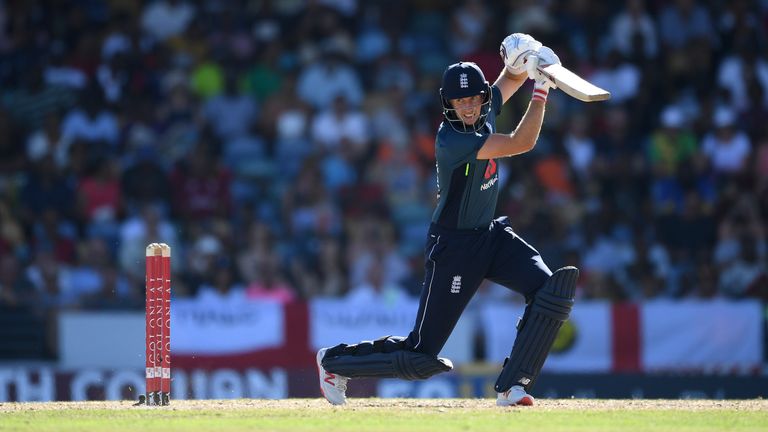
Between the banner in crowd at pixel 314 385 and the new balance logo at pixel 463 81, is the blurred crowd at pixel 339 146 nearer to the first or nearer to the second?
the banner in crowd at pixel 314 385

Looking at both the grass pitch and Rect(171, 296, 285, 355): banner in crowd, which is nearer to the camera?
the grass pitch

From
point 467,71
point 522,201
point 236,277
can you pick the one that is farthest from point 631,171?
point 467,71

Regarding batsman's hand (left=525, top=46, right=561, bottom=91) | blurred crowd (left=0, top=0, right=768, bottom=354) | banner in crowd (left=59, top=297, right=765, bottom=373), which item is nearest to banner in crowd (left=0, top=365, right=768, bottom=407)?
banner in crowd (left=59, top=297, right=765, bottom=373)

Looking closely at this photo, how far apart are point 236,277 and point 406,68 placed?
146 inches

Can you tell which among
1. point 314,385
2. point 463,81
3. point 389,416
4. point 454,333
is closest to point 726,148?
point 454,333

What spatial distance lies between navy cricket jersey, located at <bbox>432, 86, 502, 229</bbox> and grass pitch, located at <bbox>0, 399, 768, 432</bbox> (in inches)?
43.0

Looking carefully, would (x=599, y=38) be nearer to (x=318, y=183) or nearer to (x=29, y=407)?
(x=318, y=183)

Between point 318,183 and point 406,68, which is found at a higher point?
point 406,68

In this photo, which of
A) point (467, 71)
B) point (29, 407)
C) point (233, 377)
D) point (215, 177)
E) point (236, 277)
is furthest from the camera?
point (215, 177)

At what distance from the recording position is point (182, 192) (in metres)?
15.8

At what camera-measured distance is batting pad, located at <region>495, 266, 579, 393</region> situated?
788 centimetres

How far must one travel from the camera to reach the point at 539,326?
7.93 metres

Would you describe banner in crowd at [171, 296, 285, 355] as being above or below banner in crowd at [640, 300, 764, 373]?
above

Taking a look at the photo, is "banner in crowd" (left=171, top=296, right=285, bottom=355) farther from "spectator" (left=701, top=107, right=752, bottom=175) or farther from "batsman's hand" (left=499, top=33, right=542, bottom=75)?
"batsman's hand" (left=499, top=33, right=542, bottom=75)
